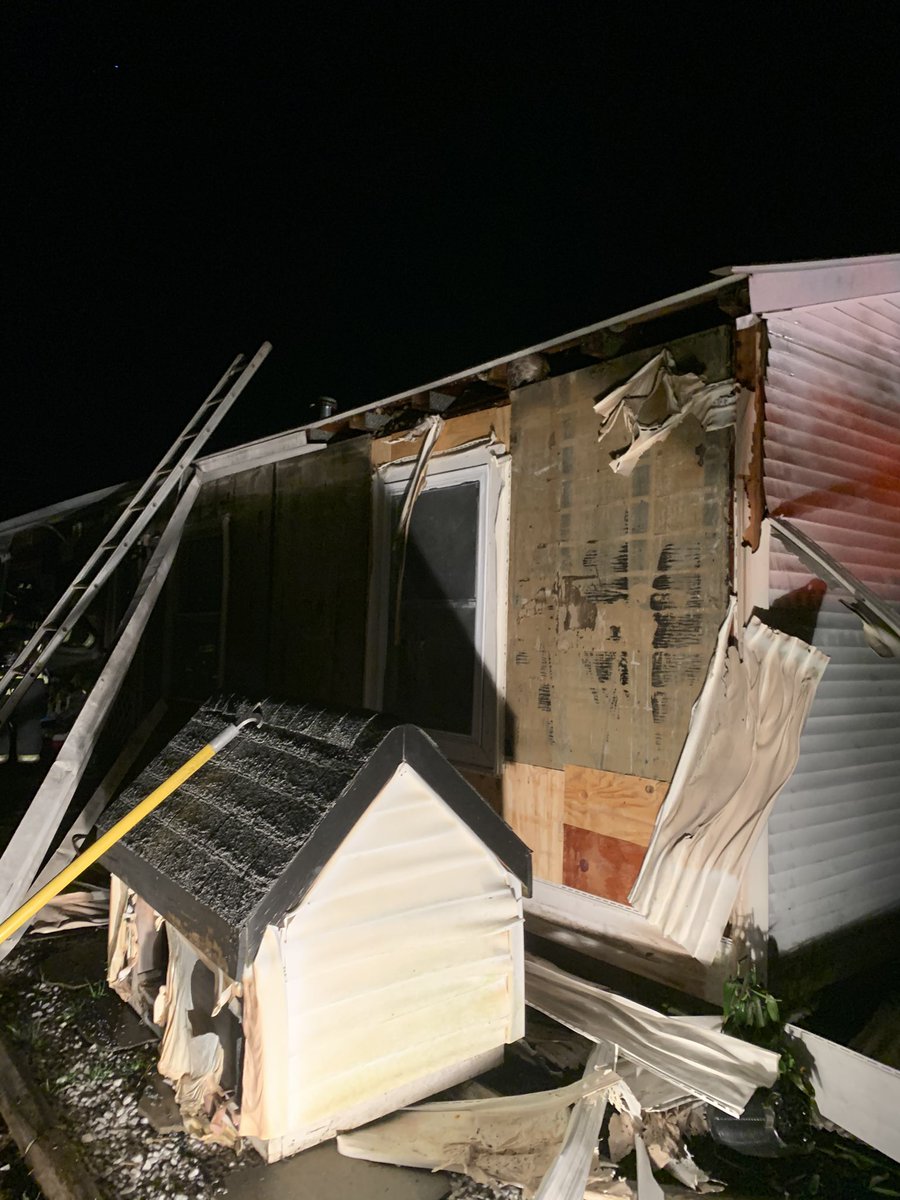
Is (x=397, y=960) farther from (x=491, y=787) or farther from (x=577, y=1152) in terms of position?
(x=491, y=787)

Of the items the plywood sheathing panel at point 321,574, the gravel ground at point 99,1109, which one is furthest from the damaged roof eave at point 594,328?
the gravel ground at point 99,1109

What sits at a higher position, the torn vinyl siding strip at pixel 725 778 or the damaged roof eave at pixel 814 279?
the damaged roof eave at pixel 814 279

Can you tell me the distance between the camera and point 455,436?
5352mm

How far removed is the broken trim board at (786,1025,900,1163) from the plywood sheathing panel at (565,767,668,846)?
3.87ft

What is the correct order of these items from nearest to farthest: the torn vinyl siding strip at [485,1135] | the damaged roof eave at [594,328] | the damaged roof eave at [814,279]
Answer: the torn vinyl siding strip at [485,1135]
the damaged roof eave at [814,279]
the damaged roof eave at [594,328]

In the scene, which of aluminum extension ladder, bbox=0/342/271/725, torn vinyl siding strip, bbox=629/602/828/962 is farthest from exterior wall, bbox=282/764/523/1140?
aluminum extension ladder, bbox=0/342/271/725

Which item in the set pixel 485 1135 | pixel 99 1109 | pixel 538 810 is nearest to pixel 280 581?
pixel 538 810

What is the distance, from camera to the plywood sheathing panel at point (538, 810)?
14.4ft

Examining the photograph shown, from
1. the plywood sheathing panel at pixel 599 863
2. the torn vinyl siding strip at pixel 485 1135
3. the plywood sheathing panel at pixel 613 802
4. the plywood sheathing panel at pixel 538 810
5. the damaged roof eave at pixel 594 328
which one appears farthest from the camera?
the plywood sheathing panel at pixel 538 810

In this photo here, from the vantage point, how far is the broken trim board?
2.84 meters

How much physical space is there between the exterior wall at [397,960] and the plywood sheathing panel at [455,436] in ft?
10.1

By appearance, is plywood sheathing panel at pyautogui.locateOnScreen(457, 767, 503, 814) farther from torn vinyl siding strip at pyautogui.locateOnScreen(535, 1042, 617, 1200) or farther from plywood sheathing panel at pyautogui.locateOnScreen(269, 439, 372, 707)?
torn vinyl siding strip at pyautogui.locateOnScreen(535, 1042, 617, 1200)

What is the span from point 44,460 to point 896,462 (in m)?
27.3

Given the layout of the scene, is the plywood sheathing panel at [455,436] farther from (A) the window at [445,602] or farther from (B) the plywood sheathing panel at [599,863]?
(B) the plywood sheathing panel at [599,863]
